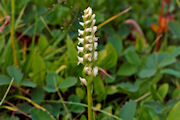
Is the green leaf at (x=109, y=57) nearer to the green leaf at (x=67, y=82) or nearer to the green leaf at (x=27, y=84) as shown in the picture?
the green leaf at (x=67, y=82)

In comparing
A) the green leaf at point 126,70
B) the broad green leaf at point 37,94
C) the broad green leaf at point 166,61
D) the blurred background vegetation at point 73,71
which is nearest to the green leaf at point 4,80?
the blurred background vegetation at point 73,71

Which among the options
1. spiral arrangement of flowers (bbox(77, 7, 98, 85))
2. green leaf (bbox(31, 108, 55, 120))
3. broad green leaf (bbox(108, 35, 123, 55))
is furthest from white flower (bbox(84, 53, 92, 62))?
broad green leaf (bbox(108, 35, 123, 55))

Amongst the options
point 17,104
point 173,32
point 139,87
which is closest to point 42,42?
point 17,104

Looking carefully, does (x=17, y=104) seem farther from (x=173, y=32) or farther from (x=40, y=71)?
(x=173, y=32)

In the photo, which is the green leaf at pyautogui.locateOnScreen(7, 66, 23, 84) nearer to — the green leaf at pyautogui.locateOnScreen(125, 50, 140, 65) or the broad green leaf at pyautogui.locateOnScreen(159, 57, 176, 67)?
the green leaf at pyautogui.locateOnScreen(125, 50, 140, 65)

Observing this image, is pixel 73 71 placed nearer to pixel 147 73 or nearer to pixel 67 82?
pixel 67 82
